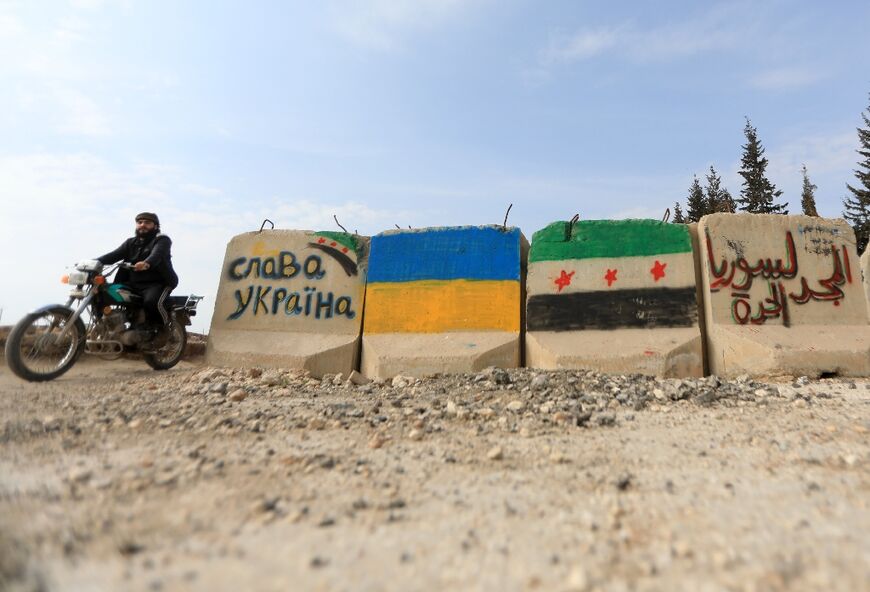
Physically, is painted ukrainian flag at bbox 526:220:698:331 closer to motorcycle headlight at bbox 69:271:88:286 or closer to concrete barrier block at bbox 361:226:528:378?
concrete barrier block at bbox 361:226:528:378

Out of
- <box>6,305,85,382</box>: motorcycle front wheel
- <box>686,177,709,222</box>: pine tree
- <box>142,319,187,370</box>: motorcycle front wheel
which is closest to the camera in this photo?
<box>6,305,85,382</box>: motorcycle front wheel

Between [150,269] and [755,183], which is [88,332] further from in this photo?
[755,183]

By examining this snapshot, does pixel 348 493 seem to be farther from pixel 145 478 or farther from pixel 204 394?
pixel 204 394

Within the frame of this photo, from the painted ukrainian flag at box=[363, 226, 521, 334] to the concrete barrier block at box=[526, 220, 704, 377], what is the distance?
278mm

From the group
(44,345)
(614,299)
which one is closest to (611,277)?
(614,299)

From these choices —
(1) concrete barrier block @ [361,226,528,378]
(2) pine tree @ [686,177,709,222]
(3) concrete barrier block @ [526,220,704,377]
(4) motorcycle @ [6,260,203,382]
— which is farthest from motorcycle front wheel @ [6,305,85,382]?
(2) pine tree @ [686,177,709,222]

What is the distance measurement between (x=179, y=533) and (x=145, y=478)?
51cm

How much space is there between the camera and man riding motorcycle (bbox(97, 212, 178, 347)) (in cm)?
485

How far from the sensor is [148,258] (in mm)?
4785

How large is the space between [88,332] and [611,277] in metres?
4.93

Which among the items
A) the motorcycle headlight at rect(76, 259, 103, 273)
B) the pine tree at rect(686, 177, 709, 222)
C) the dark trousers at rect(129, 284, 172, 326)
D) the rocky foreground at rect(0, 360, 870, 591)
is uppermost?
the pine tree at rect(686, 177, 709, 222)

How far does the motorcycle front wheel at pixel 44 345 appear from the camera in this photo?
3.85 m

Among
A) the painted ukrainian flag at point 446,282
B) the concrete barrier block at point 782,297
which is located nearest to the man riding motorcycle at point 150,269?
the painted ukrainian flag at point 446,282

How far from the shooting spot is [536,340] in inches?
180
